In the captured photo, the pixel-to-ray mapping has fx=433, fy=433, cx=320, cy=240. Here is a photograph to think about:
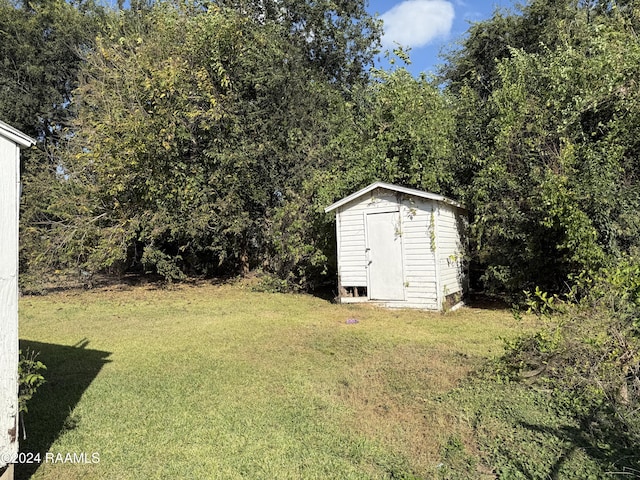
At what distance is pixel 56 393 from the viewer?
4816 millimetres

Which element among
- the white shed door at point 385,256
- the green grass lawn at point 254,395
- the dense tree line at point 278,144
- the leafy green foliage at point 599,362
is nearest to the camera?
the green grass lawn at point 254,395

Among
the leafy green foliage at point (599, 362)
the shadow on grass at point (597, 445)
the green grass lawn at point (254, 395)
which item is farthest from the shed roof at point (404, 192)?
the shadow on grass at point (597, 445)

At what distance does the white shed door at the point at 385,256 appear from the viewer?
10156 millimetres

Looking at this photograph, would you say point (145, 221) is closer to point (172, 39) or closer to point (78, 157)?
point (78, 157)

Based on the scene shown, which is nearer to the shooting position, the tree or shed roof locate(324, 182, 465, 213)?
shed roof locate(324, 182, 465, 213)

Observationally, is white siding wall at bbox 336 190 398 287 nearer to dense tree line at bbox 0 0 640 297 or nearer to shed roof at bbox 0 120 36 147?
dense tree line at bbox 0 0 640 297

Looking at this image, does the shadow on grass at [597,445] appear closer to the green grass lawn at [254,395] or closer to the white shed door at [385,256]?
the green grass lawn at [254,395]

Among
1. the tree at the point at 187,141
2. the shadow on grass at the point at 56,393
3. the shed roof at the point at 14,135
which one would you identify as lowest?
the shadow on grass at the point at 56,393

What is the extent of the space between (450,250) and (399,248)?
52.9 inches

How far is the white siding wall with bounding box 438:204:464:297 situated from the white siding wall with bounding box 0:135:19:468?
8.33m

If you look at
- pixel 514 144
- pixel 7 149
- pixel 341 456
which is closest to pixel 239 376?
pixel 341 456

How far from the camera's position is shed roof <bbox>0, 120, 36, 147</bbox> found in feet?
8.91

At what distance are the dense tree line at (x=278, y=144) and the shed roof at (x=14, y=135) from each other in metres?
8.81

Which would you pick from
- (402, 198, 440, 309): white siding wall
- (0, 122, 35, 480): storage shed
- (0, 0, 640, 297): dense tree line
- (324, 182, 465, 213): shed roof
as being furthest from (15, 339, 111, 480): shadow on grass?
(0, 0, 640, 297): dense tree line
